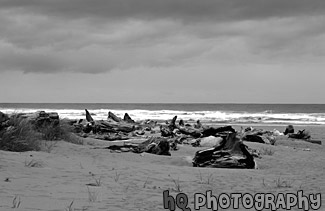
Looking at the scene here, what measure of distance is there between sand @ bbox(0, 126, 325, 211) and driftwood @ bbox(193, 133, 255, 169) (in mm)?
369

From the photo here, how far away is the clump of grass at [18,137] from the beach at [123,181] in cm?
62

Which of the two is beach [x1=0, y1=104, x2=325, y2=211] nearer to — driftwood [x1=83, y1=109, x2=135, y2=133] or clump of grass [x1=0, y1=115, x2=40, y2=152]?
clump of grass [x1=0, y1=115, x2=40, y2=152]

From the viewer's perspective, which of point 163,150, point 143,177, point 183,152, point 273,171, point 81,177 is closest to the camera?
point 81,177

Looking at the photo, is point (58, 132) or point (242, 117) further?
point (242, 117)

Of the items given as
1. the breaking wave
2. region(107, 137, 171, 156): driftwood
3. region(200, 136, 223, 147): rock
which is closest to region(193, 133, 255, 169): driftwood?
region(107, 137, 171, 156): driftwood

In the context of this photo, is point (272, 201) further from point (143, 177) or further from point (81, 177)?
point (81, 177)

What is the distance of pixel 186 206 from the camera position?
527cm

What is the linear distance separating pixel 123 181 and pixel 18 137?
378cm

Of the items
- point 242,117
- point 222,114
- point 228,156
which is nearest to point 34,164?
point 228,156

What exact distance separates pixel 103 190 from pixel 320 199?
120 inches

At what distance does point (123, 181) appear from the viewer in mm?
6844

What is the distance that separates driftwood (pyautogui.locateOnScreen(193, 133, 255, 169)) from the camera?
29.8ft

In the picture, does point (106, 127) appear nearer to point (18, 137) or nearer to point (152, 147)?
point (152, 147)

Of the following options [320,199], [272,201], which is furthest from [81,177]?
[320,199]
